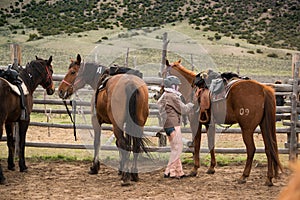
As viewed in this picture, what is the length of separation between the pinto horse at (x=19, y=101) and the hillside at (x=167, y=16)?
121 ft

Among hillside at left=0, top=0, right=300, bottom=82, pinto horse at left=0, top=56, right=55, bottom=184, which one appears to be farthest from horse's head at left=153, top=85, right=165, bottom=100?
hillside at left=0, top=0, right=300, bottom=82

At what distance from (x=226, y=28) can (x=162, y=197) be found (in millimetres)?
45894

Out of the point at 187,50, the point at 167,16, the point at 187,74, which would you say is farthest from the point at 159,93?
the point at 167,16

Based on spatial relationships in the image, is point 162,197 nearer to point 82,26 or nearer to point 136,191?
point 136,191

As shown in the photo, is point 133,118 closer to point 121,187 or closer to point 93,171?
point 121,187

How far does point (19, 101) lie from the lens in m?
7.70

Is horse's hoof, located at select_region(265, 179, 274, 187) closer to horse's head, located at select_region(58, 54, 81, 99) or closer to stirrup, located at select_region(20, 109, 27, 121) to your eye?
horse's head, located at select_region(58, 54, 81, 99)

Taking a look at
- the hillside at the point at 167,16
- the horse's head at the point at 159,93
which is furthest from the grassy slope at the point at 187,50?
the horse's head at the point at 159,93

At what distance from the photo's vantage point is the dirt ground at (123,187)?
253 inches

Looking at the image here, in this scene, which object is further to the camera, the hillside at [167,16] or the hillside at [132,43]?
the hillside at [167,16]

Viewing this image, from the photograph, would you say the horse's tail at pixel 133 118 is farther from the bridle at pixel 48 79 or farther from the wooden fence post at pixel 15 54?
the wooden fence post at pixel 15 54

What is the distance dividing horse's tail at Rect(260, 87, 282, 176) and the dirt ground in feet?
1.29

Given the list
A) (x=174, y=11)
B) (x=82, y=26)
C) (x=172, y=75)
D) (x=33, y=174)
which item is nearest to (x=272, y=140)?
(x=172, y=75)

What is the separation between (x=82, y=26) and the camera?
157ft
